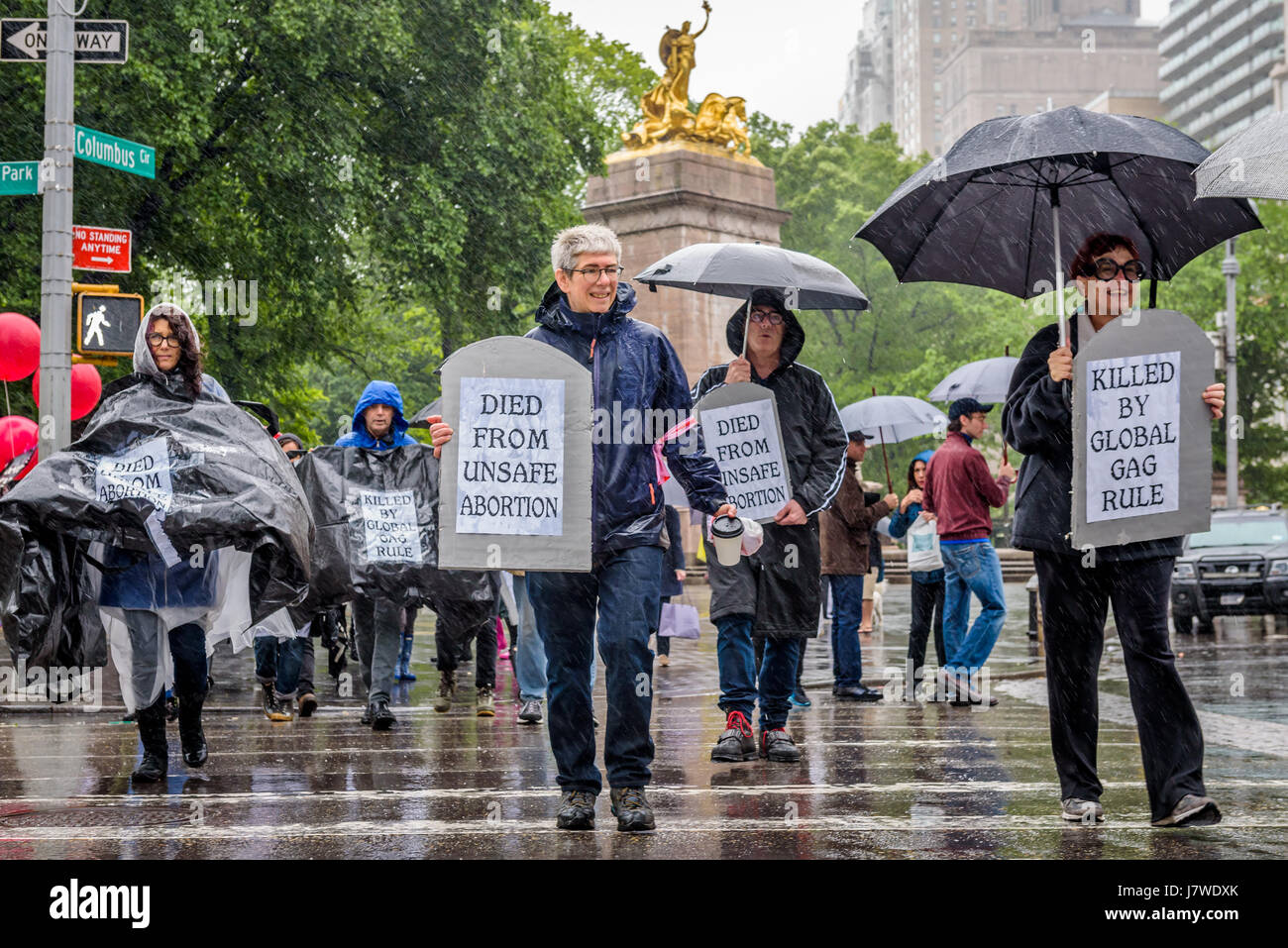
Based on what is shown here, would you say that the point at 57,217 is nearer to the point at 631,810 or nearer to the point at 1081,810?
the point at 631,810

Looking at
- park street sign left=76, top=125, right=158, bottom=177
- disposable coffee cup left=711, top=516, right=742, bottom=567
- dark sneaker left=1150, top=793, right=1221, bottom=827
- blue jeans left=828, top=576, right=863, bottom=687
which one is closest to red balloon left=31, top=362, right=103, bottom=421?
park street sign left=76, top=125, right=158, bottom=177

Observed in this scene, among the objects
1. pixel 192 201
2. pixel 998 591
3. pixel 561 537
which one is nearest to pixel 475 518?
pixel 561 537

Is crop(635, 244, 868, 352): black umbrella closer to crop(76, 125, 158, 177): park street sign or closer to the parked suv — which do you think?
crop(76, 125, 158, 177): park street sign

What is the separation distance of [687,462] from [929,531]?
21.7 feet

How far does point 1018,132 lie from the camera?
20.4ft

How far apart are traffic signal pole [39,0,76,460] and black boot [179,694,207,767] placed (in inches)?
187

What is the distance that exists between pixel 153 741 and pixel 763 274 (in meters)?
3.79

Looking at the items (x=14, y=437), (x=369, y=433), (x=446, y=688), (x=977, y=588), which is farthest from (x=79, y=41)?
(x=977, y=588)

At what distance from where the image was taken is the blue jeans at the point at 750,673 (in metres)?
8.09

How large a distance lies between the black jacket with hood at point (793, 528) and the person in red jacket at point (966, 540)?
310cm

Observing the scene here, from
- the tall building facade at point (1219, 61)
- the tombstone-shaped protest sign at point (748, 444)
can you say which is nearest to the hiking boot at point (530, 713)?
the tombstone-shaped protest sign at point (748, 444)

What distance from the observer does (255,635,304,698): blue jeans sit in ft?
35.7

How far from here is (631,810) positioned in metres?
5.93
